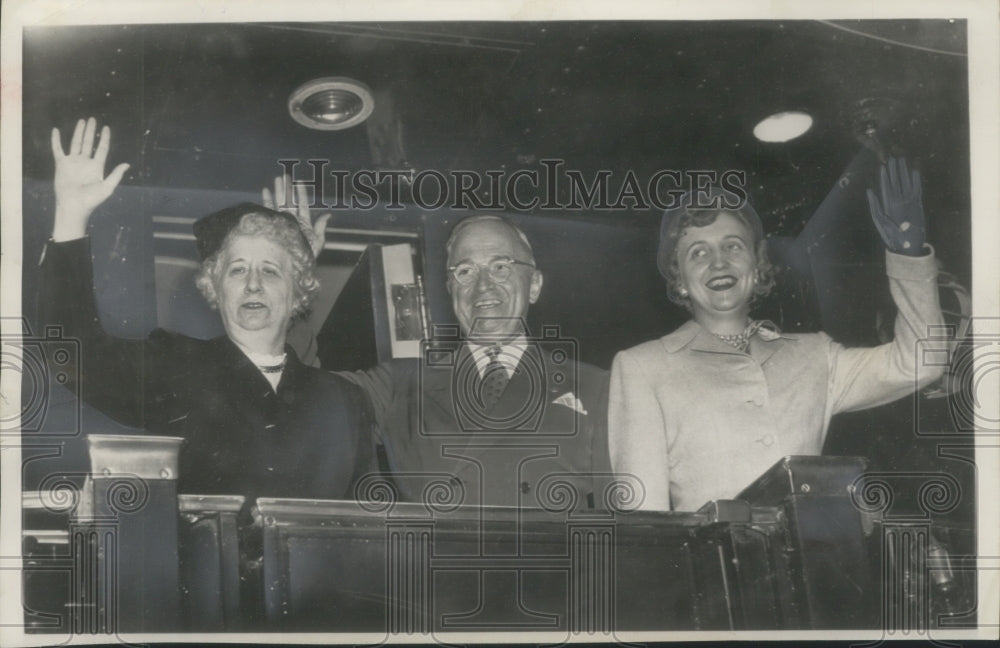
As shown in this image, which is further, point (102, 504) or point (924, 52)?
point (924, 52)

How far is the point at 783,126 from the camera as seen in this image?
17.0 ft

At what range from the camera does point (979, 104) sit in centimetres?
521

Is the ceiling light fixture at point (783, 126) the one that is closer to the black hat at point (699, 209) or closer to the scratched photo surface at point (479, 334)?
the scratched photo surface at point (479, 334)

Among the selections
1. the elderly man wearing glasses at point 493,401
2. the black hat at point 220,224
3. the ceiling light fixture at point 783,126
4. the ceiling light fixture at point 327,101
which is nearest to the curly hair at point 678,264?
the ceiling light fixture at point 783,126

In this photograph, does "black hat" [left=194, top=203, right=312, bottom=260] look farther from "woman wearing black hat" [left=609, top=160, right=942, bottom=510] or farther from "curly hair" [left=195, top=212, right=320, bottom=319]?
"woman wearing black hat" [left=609, top=160, right=942, bottom=510]

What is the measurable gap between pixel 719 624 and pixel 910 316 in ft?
4.59

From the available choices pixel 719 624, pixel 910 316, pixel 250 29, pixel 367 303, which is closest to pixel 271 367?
pixel 367 303

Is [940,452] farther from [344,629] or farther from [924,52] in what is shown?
[344,629]

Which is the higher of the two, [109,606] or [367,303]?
[367,303]

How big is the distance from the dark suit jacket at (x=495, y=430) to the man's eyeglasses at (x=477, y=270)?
27cm

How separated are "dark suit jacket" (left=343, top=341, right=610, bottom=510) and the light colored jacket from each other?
124 millimetres

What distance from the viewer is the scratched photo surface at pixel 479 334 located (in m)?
4.92

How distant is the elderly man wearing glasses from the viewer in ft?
16.4

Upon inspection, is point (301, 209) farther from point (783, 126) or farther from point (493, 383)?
point (783, 126)
